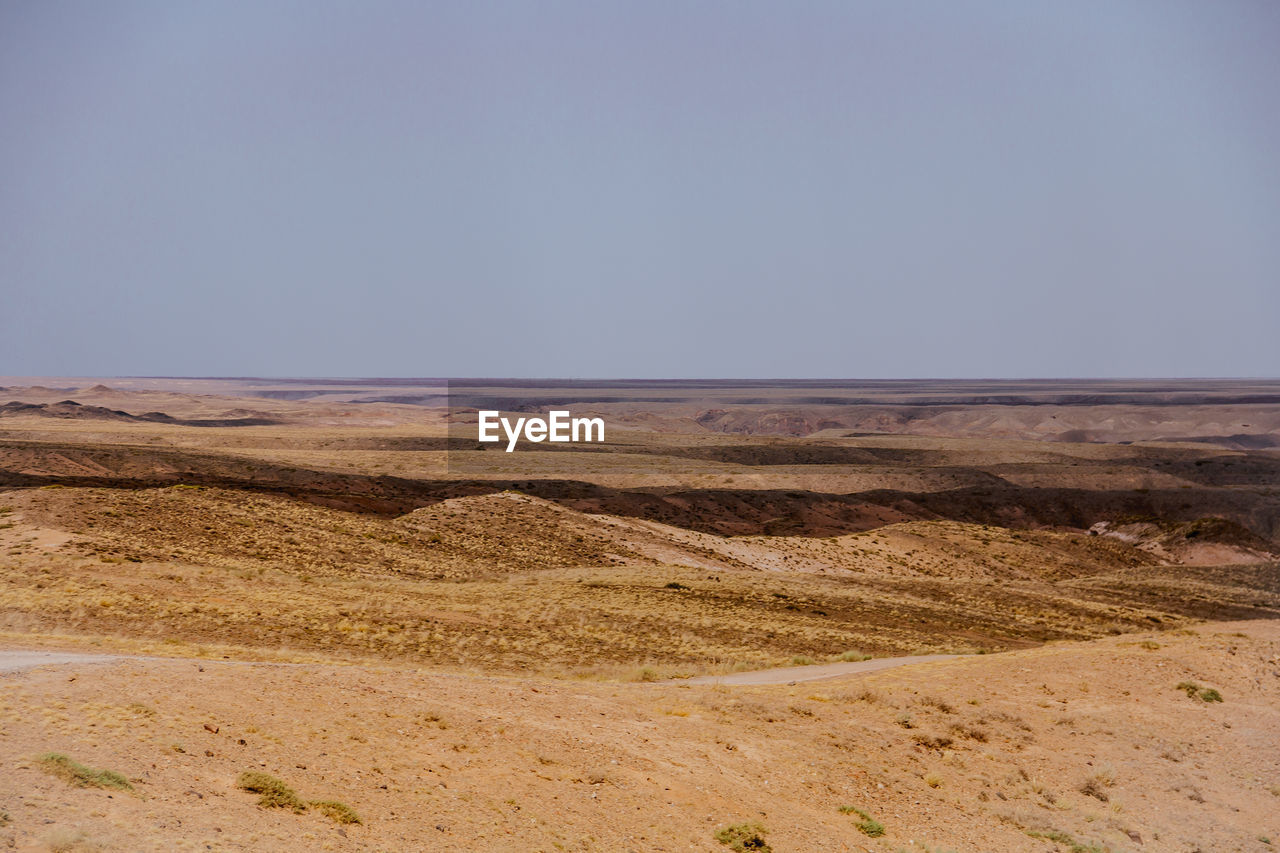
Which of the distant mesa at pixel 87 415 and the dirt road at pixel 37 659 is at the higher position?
the dirt road at pixel 37 659

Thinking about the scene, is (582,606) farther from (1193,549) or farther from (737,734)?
(1193,549)

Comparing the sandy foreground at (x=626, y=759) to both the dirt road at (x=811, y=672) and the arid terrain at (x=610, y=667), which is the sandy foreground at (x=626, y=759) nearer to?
the arid terrain at (x=610, y=667)

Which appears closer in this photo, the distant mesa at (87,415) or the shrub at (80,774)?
the shrub at (80,774)

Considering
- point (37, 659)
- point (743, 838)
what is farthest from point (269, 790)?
point (37, 659)

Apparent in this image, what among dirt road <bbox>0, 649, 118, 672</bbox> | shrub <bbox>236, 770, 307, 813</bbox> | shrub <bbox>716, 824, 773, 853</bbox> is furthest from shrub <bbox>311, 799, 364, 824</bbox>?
dirt road <bbox>0, 649, 118, 672</bbox>

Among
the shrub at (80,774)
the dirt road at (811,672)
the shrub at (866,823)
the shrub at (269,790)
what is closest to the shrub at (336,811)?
the shrub at (269,790)

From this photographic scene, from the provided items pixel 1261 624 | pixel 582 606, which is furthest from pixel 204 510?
pixel 1261 624
